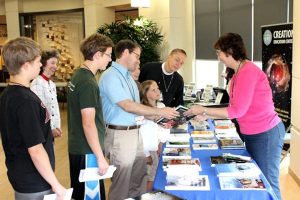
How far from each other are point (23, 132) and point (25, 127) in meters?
0.03

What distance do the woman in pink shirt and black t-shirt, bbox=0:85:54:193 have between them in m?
1.31

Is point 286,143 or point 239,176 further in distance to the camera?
point 286,143

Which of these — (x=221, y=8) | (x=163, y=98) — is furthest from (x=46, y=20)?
(x=163, y=98)

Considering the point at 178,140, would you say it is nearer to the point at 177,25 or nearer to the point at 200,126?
the point at 200,126

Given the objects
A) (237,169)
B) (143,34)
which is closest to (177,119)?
(237,169)

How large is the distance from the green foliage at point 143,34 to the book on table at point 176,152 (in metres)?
4.19

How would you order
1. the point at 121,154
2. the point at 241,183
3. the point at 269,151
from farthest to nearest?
the point at 121,154, the point at 269,151, the point at 241,183

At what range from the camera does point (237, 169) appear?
83.0 inches

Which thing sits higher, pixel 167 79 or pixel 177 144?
pixel 167 79

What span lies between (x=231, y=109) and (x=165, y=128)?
30.1 inches

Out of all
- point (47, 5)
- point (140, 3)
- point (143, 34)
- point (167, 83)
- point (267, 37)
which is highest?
point (47, 5)

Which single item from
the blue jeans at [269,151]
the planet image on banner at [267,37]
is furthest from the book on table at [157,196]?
the planet image on banner at [267,37]

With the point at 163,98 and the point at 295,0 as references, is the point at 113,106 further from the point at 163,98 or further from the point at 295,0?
the point at 295,0

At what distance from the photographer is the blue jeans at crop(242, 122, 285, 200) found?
243 cm
